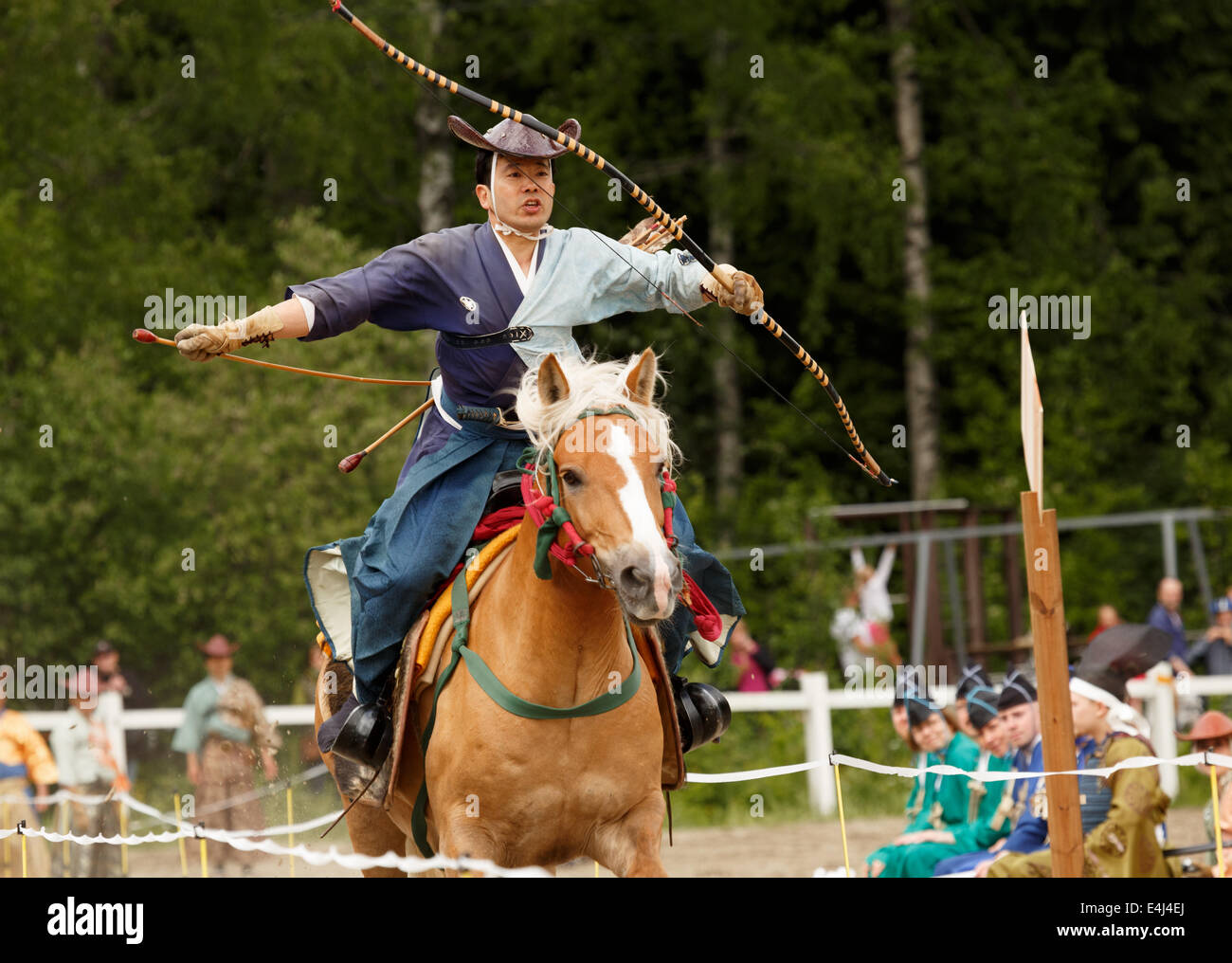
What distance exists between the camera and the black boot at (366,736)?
5445mm

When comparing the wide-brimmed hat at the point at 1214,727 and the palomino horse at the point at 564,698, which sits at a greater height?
the palomino horse at the point at 564,698

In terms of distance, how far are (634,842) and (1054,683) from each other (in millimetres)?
1534

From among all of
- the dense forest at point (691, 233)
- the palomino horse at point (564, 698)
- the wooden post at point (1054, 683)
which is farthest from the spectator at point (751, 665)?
the palomino horse at point (564, 698)

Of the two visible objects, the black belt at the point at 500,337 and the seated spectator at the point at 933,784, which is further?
the seated spectator at the point at 933,784

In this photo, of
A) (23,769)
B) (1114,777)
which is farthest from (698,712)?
(23,769)

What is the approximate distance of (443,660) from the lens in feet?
17.5

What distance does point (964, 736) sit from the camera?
9.12 metres

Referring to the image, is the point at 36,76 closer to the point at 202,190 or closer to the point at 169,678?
the point at 202,190

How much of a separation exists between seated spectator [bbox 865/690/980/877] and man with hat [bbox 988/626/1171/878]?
39.9 inches

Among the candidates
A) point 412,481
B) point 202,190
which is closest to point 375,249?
point 202,190

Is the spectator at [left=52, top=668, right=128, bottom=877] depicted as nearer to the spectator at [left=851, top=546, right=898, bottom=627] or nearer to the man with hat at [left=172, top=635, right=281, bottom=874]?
the man with hat at [left=172, top=635, right=281, bottom=874]

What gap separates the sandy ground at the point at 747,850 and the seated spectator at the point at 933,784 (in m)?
1.64

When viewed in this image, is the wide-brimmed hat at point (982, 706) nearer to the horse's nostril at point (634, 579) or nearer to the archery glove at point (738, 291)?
the archery glove at point (738, 291)
